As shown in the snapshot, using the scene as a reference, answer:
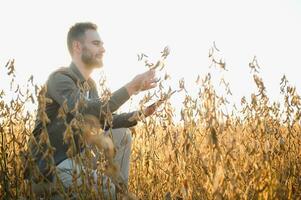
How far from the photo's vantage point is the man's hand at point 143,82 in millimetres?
2020

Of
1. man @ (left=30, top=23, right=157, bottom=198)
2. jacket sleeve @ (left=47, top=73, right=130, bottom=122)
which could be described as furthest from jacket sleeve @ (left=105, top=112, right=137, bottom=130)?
jacket sleeve @ (left=47, top=73, right=130, bottom=122)

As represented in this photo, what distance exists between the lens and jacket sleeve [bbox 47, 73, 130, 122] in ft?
7.77

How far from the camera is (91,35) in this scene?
3451 mm

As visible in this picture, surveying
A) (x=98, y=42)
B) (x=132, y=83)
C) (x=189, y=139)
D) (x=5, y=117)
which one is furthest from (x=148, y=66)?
(x=98, y=42)

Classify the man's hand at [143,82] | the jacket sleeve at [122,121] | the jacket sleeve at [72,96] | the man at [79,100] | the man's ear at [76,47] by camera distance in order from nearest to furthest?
1. the man's hand at [143,82]
2. the man at [79,100]
3. the jacket sleeve at [72,96]
4. the jacket sleeve at [122,121]
5. the man's ear at [76,47]

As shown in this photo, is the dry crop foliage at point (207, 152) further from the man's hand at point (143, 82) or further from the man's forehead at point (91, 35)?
the man's forehead at point (91, 35)

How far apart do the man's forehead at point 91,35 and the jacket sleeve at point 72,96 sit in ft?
2.54

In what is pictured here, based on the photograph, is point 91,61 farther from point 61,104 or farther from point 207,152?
point 207,152

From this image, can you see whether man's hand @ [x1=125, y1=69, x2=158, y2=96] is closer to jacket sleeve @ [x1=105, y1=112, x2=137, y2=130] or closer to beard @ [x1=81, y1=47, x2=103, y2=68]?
jacket sleeve @ [x1=105, y1=112, x2=137, y2=130]

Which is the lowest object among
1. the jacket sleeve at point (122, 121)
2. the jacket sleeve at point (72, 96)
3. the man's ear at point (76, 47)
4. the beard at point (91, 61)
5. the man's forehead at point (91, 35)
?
the jacket sleeve at point (122, 121)

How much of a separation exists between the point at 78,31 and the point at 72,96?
1.20 meters

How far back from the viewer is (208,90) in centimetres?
138

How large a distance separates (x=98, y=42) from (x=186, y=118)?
78.0 inches

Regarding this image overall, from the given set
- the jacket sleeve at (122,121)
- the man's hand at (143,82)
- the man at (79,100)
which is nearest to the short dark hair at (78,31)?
the man at (79,100)
